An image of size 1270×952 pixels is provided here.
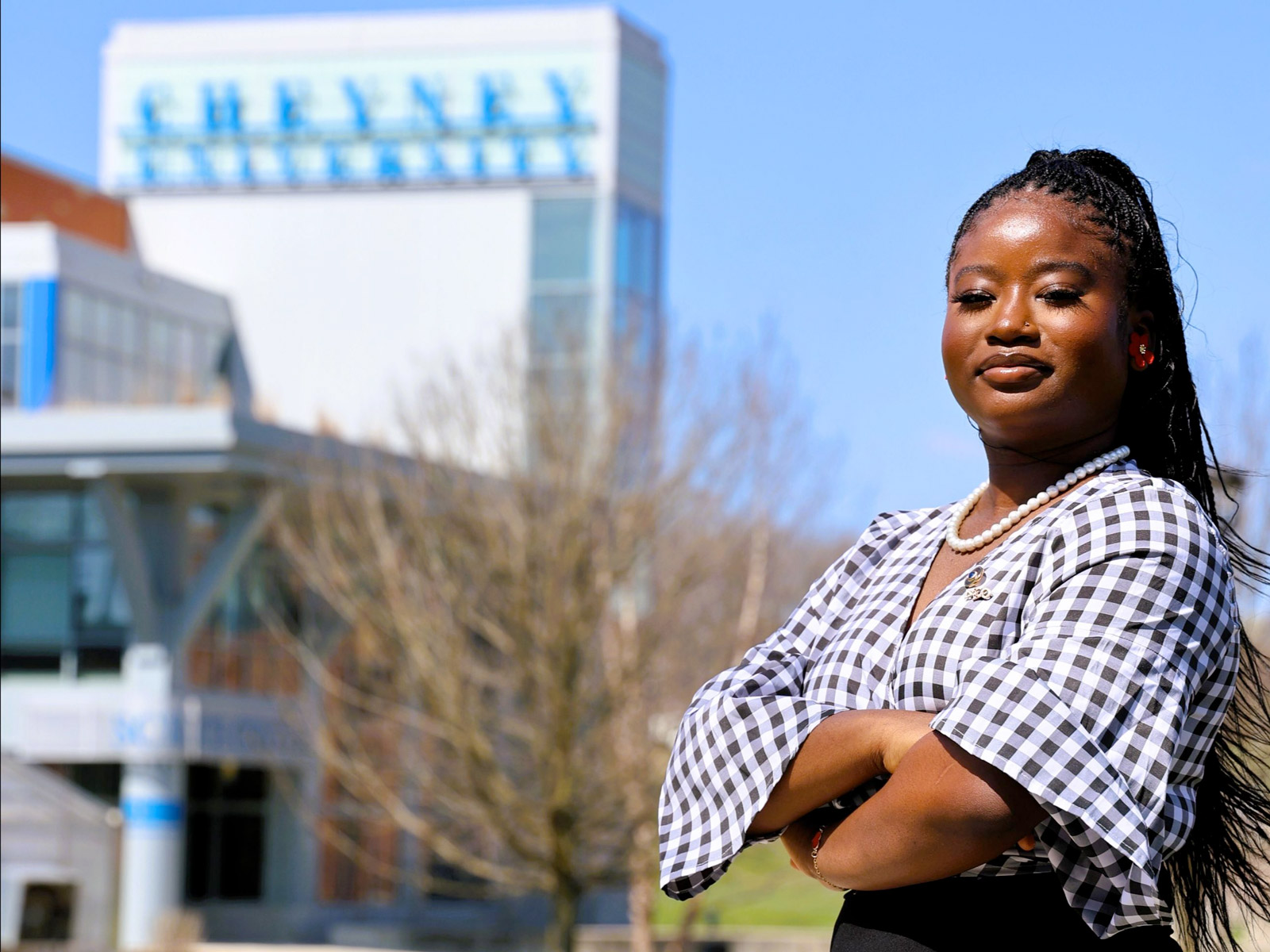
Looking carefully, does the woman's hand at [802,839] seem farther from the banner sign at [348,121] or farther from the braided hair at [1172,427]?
the banner sign at [348,121]

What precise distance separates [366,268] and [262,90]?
3992 mm

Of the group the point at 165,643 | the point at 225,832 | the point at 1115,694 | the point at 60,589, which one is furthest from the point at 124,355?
the point at 1115,694

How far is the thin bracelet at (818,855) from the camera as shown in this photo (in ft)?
5.64

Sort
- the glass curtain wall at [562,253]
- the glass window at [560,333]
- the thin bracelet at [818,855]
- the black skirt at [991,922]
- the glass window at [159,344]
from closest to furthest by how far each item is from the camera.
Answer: the black skirt at [991,922] → the thin bracelet at [818,855] → the glass window at [560,333] → the glass window at [159,344] → the glass curtain wall at [562,253]

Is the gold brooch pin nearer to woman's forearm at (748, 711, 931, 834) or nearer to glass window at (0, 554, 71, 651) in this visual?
woman's forearm at (748, 711, 931, 834)

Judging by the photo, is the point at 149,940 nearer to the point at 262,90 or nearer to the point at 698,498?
the point at 698,498

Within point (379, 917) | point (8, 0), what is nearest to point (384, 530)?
point (379, 917)

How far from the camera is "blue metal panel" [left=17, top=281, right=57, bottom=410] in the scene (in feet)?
75.2

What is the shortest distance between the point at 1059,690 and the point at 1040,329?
38 cm

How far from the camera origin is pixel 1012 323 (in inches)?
68.2

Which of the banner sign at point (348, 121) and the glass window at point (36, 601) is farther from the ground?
the banner sign at point (348, 121)

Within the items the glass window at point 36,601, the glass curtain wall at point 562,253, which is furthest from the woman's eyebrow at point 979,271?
the glass curtain wall at point 562,253

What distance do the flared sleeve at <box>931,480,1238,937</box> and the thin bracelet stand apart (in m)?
0.20

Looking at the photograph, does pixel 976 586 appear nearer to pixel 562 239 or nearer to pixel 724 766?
pixel 724 766
